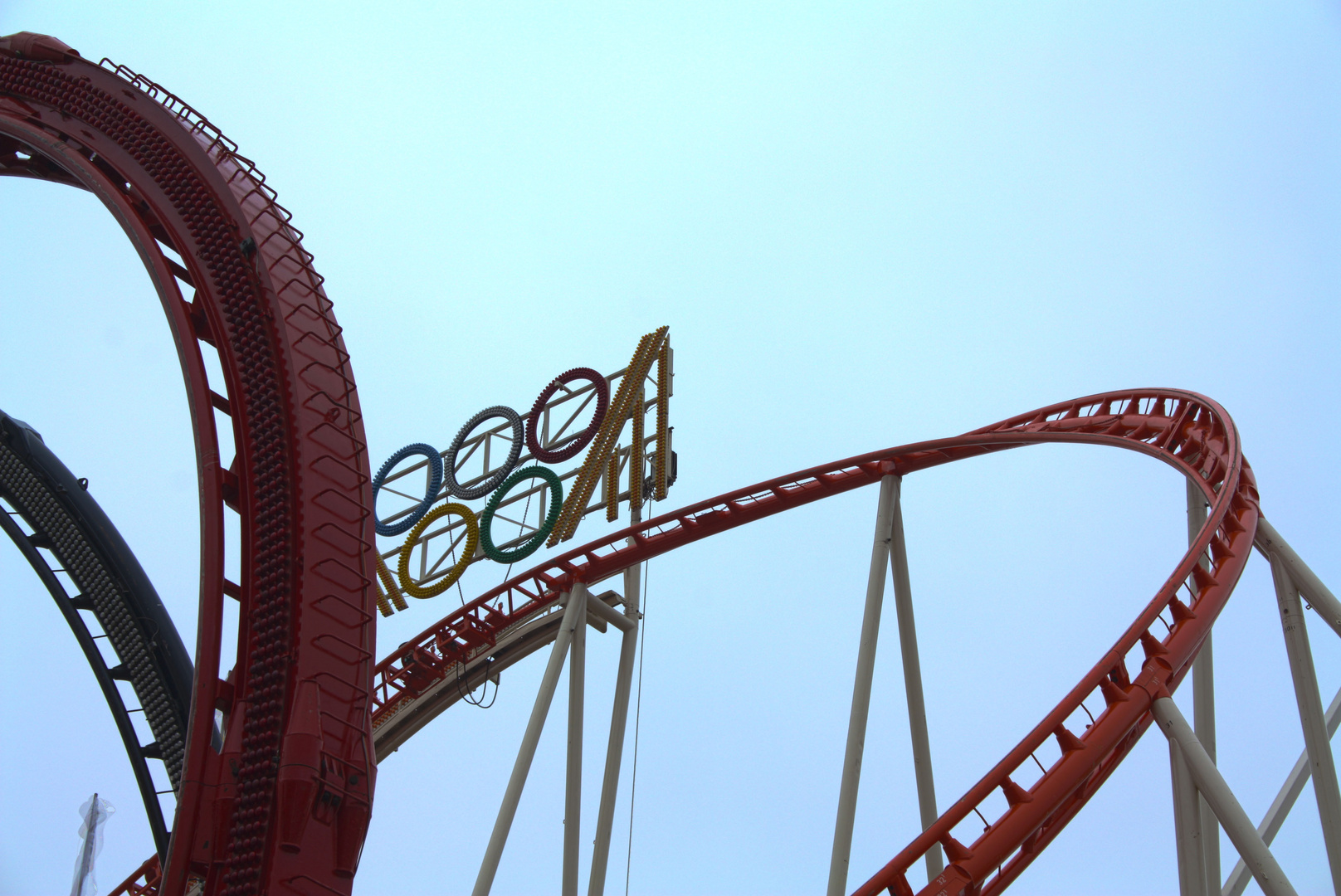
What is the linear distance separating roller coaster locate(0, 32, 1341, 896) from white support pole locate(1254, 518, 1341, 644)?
2 cm

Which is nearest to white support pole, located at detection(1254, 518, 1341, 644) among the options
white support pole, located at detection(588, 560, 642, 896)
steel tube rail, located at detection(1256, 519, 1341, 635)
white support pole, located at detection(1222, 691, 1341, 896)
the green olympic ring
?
→ steel tube rail, located at detection(1256, 519, 1341, 635)

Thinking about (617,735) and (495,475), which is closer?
(617,735)

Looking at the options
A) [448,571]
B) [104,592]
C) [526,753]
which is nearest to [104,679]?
[104,592]

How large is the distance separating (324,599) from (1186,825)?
6951mm

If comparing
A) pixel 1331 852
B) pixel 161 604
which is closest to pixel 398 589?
pixel 161 604

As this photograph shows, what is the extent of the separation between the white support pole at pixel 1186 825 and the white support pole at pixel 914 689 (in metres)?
2.32

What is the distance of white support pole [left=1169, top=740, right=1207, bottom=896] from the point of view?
1021cm

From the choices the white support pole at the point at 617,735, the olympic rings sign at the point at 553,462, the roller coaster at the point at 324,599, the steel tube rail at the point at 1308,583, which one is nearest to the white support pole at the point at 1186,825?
the roller coaster at the point at 324,599

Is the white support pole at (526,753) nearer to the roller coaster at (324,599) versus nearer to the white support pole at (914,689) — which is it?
the roller coaster at (324,599)

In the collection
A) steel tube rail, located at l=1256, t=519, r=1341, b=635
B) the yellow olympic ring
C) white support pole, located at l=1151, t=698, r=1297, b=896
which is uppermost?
the yellow olympic ring

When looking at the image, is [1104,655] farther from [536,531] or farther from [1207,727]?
[536,531]

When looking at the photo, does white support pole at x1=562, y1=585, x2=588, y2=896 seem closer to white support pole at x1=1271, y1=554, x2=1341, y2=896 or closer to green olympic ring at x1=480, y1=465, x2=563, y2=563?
green olympic ring at x1=480, y1=465, x2=563, y2=563

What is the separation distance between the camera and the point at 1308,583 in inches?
442

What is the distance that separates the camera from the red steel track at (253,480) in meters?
8.95
